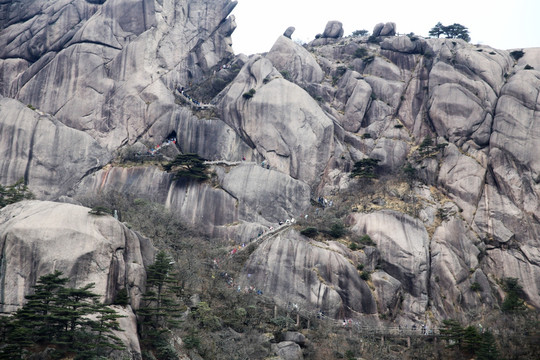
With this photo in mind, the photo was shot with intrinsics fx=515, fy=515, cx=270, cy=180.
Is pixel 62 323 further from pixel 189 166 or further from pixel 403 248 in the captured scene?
pixel 403 248

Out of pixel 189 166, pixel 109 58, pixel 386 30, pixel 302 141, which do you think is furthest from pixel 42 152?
pixel 386 30

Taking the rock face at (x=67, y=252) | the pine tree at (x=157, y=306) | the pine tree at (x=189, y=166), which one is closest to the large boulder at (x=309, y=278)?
the pine tree at (x=157, y=306)

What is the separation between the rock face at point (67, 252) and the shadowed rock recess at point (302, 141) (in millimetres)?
1530

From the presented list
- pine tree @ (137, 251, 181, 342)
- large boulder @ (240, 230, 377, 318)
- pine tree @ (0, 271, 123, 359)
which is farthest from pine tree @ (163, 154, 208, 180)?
pine tree @ (0, 271, 123, 359)

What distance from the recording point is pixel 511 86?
2763 inches

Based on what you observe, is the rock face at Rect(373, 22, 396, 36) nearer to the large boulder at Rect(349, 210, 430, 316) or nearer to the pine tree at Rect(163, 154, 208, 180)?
the large boulder at Rect(349, 210, 430, 316)

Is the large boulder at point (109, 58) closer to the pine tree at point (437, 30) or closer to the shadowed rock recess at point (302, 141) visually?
the shadowed rock recess at point (302, 141)

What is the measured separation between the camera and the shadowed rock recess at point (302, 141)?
55.3m

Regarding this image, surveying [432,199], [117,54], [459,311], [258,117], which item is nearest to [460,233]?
[432,199]

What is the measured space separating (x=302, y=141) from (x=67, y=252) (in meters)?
38.1

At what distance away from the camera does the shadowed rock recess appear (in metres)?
55.3

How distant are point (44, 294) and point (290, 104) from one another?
45.0 m

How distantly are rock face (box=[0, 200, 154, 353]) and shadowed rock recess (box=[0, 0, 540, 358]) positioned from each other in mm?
1530

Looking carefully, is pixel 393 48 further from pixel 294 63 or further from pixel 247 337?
pixel 247 337
